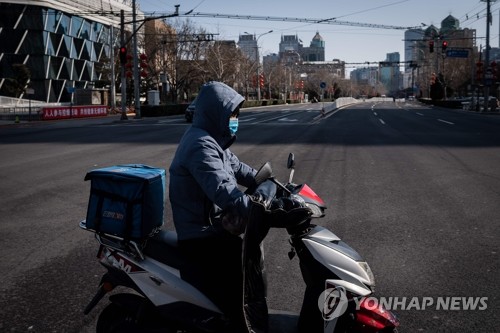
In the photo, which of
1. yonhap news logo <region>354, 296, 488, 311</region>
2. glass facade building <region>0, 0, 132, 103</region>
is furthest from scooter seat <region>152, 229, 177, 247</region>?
glass facade building <region>0, 0, 132, 103</region>

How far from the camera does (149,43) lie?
60250 mm

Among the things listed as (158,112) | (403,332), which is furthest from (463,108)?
(403,332)

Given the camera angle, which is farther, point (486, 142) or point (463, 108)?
point (463, 108)

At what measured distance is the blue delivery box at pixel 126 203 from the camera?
276 cm

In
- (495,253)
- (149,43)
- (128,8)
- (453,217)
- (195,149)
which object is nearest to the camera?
(195,149)

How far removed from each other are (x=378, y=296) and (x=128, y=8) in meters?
84.5

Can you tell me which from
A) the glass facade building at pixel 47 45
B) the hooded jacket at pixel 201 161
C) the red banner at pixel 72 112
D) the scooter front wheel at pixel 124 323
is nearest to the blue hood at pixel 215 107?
the hooded jacket at pixel 201 161

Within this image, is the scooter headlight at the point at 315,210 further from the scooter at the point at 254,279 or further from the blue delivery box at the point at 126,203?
the blue delivery box at the point at 126,203

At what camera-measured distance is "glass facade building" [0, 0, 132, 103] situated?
2392 inches

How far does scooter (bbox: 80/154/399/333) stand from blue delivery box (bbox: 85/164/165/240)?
8 cm

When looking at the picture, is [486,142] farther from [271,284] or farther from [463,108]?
[463,108]

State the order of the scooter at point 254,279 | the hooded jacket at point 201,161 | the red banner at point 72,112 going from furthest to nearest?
the red banner at point 72,112, the hooded jacket at point 201,161, the scooter at point 254,279

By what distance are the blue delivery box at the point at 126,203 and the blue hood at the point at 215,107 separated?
0.42 metres

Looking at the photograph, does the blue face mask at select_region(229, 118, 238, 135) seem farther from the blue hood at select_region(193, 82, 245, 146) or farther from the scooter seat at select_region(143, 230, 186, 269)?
the scooter seat at select_region(143, 230, 186, 269)
